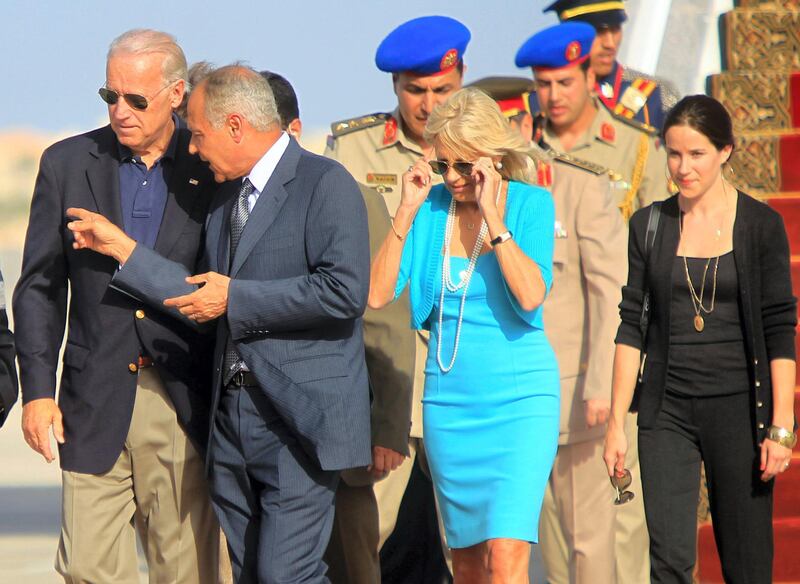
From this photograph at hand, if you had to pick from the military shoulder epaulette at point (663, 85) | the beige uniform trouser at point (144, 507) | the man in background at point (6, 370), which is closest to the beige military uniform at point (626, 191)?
the military shoulder epaulette at point (663, 85)

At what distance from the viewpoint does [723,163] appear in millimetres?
4789

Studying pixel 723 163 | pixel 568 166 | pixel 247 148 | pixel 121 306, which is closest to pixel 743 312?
pixel 723 163

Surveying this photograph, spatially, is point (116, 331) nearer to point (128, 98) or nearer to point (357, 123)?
point (128, 98)

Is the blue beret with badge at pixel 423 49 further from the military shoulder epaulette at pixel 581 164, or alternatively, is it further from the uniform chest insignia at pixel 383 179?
the military shoulder epaulette at pixel 581 164

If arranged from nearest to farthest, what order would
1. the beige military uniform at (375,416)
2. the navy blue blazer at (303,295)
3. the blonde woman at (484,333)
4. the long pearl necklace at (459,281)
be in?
the navy blue blazer at (303,295) → the blonde woman at (484,333) → the long pearl necklace at (459,281) → the beige military uniform at (375,416)

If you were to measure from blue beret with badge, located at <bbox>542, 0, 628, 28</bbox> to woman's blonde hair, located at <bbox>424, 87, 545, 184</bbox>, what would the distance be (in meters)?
2.21

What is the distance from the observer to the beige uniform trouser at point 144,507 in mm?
4676

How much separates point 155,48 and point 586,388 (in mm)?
1843

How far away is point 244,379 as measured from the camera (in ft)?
14.5

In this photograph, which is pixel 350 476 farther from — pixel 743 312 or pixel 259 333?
pixel 743 312

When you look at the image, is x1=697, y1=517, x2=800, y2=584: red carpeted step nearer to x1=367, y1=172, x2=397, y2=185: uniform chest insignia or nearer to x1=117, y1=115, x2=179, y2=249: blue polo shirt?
x1=367, y1=172, x2=397, y2=185: uniform chest insignia

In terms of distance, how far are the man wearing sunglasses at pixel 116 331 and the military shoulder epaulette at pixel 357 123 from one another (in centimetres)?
125

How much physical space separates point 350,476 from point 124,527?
2.54ft

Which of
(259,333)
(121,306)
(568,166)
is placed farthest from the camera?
(568,166)
